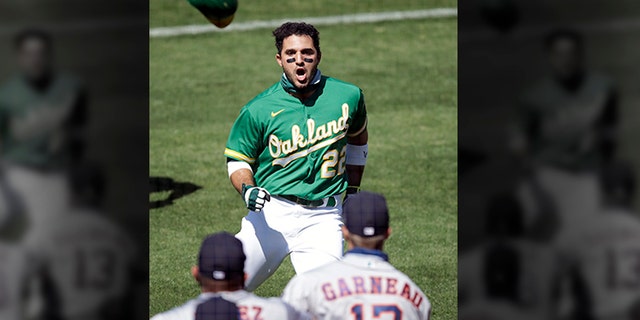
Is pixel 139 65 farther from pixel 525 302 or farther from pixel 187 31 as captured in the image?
pixel 187 31

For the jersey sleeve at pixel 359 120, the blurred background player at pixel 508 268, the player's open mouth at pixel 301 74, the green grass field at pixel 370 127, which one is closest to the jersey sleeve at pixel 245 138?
the player's open mouth at pixel 301 74

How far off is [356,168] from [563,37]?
4.35 metres

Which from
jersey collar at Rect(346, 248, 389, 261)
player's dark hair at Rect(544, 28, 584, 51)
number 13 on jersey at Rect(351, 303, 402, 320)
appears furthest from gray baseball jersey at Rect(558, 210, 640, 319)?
jersey collar at Rect(346, 248, 389, 261)

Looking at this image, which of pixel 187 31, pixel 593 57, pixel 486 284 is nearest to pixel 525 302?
pixel 486 284

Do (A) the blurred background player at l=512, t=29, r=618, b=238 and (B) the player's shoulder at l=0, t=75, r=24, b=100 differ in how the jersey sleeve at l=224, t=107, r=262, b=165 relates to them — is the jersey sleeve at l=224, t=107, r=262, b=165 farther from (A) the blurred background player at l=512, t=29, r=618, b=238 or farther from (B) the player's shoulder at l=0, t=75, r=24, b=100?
(B) the player's shoulder at l=0, t=75, r=24, b=100

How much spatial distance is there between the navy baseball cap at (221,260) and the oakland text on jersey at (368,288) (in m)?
0.41

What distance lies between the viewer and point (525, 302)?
3.89 metres

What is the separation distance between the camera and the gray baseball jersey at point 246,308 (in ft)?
15.7

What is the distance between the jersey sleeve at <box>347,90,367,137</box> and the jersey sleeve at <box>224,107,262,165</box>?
25.3 inches

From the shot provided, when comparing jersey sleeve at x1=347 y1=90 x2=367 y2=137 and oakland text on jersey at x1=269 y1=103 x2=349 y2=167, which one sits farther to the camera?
jersey sleeve at x1=347 y1=90 x2=367 y2=137

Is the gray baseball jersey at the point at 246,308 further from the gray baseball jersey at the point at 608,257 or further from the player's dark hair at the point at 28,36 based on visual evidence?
the player's dark hair at the point at 28,36

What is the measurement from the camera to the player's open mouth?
7383mm

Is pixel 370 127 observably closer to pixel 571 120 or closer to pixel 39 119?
pixel 571 120

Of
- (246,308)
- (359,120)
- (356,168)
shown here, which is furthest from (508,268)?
(356,168)
